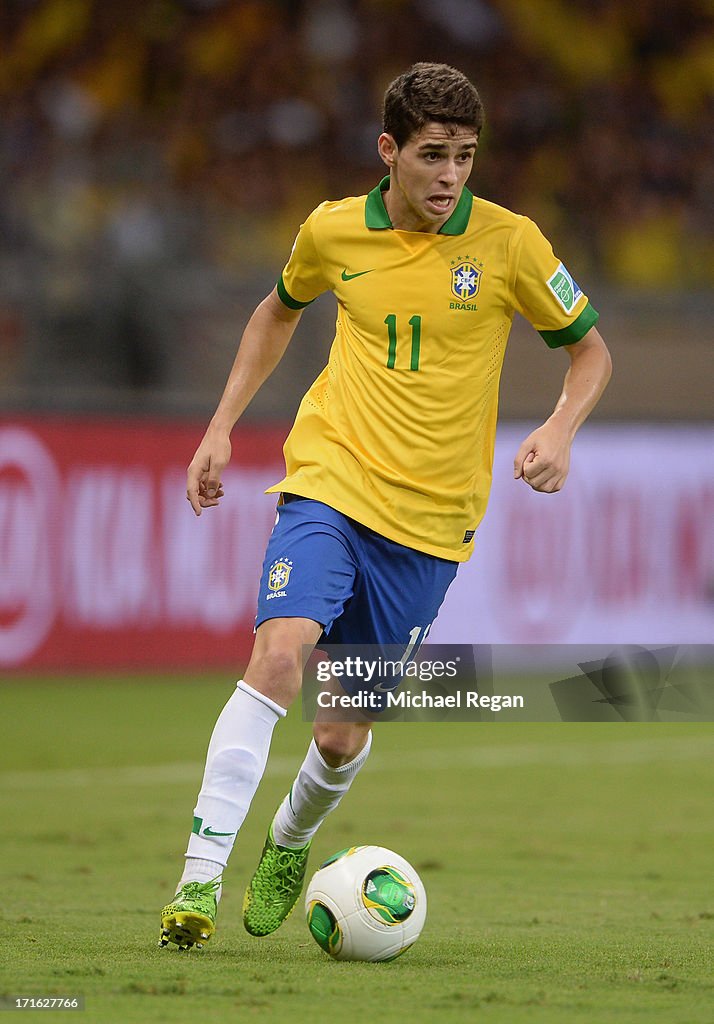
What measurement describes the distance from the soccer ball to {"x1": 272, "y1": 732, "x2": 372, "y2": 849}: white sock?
361mm

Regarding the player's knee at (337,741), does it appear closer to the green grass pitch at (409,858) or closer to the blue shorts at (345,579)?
the blue shorts at (345,579)

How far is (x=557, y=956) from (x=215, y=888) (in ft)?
3.02

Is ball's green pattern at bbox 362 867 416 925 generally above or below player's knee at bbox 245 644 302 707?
below

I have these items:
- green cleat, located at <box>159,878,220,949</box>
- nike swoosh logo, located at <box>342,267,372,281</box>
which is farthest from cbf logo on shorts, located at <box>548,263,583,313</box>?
green cleat, located at <box>159,878,220,949</box>

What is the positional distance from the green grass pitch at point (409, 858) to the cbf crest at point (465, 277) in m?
1.75

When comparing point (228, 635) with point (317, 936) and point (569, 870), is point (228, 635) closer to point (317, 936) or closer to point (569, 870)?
point (569, 870)

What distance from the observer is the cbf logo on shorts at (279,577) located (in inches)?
163

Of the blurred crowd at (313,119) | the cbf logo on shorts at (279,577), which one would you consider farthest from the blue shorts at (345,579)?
the blurred crowd at (313,119)

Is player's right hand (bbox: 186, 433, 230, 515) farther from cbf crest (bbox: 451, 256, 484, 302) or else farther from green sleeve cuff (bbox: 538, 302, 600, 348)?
green sleeve cuff (bbox: 538, 302, 600, 348)

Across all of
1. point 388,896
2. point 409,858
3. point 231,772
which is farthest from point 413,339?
point 409,858

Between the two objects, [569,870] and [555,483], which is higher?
[555,483]

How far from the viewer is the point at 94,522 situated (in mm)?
11344

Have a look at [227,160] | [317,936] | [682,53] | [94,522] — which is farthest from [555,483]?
[682,53]

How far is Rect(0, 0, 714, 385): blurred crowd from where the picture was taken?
1370 centimetres
